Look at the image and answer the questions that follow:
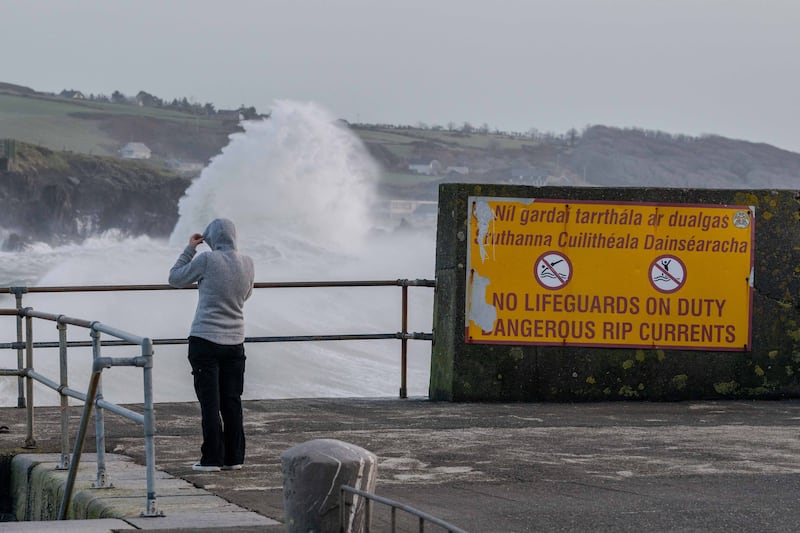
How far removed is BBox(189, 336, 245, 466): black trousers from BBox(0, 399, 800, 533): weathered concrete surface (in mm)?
149

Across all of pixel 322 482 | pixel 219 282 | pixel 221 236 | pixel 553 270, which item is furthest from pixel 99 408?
pixel 553 270

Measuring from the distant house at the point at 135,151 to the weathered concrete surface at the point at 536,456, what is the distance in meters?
157

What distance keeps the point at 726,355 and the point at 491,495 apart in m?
5.12

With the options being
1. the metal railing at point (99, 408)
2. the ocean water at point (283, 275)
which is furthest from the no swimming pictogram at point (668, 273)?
the ocean water at point (283, 275)

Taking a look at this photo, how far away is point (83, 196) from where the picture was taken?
6378 inches

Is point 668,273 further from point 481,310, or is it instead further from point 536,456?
point 536,456

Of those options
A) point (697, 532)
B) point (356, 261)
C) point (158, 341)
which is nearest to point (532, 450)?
point (697, 532)

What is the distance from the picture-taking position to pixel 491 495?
7.57m

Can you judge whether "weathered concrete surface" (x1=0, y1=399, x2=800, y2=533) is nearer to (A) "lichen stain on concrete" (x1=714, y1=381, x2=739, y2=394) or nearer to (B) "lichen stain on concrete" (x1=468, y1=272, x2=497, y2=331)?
(A) "lichen stain on concrete" (x1=714, y1=381, x2=739, y2=394)

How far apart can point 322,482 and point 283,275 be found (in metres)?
52.5

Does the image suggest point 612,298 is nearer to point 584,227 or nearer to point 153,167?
point 584,227

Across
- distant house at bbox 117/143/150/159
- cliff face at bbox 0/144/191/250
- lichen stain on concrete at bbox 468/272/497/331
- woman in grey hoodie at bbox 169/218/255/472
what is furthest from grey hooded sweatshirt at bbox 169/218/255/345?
distant house at bbox 117/143/150/159

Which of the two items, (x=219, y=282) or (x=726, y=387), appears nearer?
(x=219, y=282)

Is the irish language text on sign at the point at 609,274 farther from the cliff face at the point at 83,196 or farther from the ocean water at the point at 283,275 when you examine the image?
the cliff face at the point at 83,196
